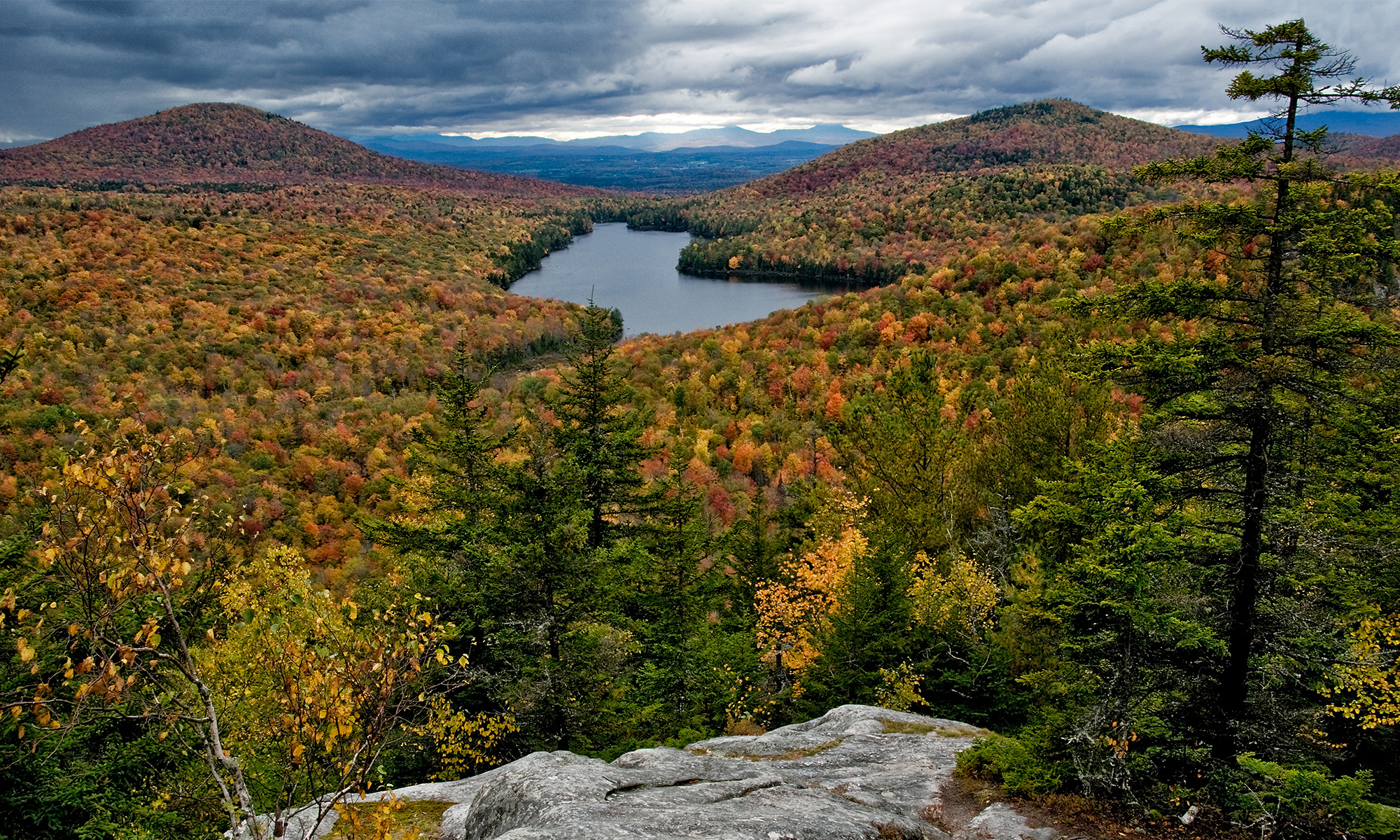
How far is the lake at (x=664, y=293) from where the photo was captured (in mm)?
131250

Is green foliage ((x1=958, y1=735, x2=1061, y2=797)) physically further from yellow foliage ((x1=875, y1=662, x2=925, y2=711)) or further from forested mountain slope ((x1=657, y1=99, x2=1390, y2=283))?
forested mountain slope ((x1=657, y1=99, x2=1390, y2=283))

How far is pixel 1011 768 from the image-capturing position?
32.1 ft

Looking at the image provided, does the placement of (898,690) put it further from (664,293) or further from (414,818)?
(664,293)

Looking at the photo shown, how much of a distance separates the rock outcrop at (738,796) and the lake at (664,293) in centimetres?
10642

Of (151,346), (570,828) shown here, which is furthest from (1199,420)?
(151,346)

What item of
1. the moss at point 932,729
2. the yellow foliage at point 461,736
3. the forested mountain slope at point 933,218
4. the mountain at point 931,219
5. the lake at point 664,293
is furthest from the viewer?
the lake at point 664,293

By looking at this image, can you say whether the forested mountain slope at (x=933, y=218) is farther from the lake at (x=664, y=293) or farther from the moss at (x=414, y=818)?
the moss at (x=414, y=818)

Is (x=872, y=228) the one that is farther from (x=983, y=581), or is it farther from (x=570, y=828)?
(x=570, y=828)

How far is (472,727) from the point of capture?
49.0 ft

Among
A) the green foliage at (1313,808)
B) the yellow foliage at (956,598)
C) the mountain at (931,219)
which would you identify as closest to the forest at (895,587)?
the green foliage at (1313,808)

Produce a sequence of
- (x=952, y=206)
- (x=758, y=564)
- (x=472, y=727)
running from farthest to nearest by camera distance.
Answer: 1. (x=952, y=206)
2. (x=758, y=564)
3. (x=472, y=727)

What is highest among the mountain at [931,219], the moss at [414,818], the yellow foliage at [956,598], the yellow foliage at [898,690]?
the mountain at [931,219]

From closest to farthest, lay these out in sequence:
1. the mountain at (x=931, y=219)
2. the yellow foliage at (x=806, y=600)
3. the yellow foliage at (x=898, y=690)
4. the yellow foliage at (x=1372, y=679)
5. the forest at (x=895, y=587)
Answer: the forest at (x=895, y=587) < the yellow foliage at (x=1372, y=679) < the yellow foliage at (x=898, y=690) < the yellow foliage at (x=806, y=600) < the mountain at (x=931, y=219)

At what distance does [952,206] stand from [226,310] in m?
131
